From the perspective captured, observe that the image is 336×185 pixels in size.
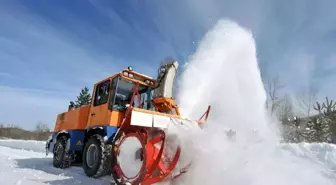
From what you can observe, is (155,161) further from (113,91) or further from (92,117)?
(92,117)

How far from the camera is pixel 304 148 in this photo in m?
9.93

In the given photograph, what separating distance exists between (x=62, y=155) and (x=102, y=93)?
9.24ft

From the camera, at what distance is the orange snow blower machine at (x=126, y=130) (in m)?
4.71

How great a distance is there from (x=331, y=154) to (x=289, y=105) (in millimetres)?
22242

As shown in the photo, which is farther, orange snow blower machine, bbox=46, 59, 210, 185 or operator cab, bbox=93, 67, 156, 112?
operator cab, bbox=93, 67, 156, 112

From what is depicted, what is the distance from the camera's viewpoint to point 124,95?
6691 millimetres

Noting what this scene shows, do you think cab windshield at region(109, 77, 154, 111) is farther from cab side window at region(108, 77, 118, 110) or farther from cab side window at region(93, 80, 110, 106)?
cab side window at region(93, 80, 110, 106)

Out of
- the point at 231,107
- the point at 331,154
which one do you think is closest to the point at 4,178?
the point at 231,107

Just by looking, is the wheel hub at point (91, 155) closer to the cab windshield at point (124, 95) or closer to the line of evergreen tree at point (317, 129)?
the cab windshield at point (124, 95)

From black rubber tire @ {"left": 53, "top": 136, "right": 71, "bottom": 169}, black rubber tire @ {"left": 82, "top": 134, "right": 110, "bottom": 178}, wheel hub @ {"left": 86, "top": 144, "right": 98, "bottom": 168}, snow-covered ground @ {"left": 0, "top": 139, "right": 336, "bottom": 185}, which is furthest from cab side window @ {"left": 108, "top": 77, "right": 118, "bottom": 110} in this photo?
black rubber tire @ {"left": 53, "top": 136, "right": 71, "bottom": 169}

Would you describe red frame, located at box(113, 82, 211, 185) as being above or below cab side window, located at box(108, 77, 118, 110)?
below

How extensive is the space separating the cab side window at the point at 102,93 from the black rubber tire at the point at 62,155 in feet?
6.86

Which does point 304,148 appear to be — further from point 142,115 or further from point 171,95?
point 142,115

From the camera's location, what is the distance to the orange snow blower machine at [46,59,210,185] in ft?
15.4
